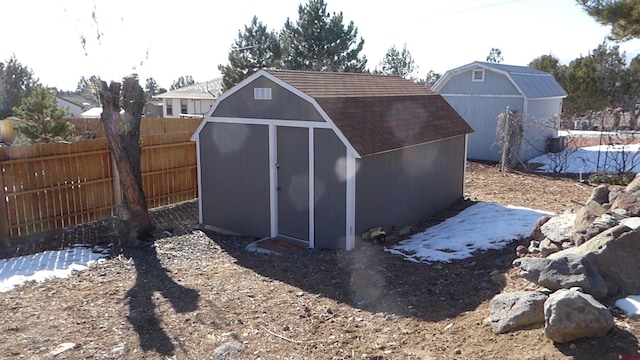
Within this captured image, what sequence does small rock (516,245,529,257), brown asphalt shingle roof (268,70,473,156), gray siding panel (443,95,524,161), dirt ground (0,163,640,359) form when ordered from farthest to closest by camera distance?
1. gray siding panel (443,95,524,161)
2. brown asphalt shingle roof (268,70,473,156)
3. small rock (516,245,529,257)
4. dirt ground (0,163,640,359)

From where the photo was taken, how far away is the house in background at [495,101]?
1775 centimetres

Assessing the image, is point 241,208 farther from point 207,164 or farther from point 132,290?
point 132,290

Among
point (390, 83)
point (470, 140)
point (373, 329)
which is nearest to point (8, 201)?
point (373, 329)

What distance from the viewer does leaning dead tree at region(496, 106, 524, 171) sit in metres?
16.2

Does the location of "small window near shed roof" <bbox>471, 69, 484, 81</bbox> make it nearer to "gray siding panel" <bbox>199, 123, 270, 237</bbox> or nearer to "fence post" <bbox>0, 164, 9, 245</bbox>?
"gray siding panel" <bbox>199, 123, 270, 237</bbox>

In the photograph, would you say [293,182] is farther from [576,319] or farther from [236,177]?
[576,319]

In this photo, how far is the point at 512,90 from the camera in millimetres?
17734

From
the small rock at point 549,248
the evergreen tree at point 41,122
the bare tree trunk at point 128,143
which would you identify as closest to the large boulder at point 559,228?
the small rock at point 549,248

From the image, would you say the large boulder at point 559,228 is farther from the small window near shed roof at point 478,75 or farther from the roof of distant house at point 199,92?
the roof of distant house at point 199,92

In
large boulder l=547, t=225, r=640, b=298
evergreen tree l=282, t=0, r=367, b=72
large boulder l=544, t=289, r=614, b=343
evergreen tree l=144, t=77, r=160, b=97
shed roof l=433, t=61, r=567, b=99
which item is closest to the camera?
large boulder l=544, t=289, r=614, b=343

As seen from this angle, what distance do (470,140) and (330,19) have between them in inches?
421

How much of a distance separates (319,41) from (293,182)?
59.5 feet

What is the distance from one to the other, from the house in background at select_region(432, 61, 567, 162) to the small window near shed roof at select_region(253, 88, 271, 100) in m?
11.6

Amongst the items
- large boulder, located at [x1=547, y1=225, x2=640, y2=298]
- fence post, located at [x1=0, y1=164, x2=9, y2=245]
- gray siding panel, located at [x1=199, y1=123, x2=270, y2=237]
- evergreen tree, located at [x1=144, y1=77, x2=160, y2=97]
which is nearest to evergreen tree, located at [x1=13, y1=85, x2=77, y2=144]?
evergreen tree, located at [x1=144, y1=77, x2=160, y2=97]
